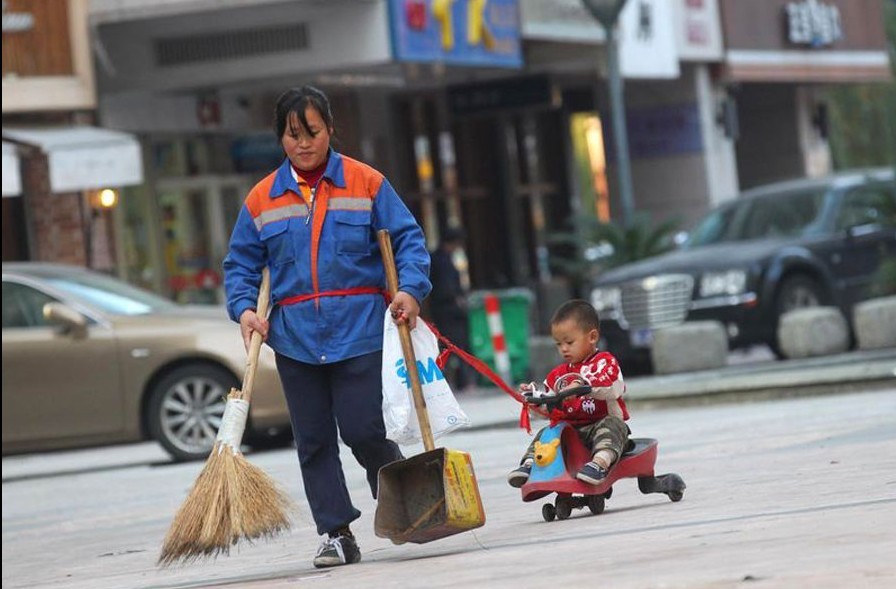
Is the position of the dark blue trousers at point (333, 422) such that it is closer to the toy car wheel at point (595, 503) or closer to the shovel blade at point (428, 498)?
the shovel blade at point (428, 498)

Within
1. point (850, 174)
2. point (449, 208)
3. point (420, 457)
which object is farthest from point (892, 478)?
point (449, 208)

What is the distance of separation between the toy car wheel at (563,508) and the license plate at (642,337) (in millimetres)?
14873

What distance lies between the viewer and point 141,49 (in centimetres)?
2791

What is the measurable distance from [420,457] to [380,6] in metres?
18.9

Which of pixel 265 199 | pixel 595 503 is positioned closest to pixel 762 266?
pixel 595 503

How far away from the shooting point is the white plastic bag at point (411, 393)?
8961 millimetres

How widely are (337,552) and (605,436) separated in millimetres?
1435

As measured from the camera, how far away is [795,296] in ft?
81.7

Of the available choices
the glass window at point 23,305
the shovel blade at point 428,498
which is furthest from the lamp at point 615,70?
the shovel blade at point 428,498

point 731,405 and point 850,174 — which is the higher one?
point 850,174

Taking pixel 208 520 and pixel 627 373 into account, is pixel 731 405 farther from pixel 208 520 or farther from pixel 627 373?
pixel 208 520

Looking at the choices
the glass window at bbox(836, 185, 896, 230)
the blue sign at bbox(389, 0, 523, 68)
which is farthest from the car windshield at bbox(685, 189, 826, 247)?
the blue sign at bbox(389, 0, 523, 68)

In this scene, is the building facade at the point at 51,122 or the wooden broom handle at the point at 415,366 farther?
the building facade at the point at 51,122

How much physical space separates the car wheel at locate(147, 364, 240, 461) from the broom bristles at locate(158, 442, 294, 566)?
10.1 m
